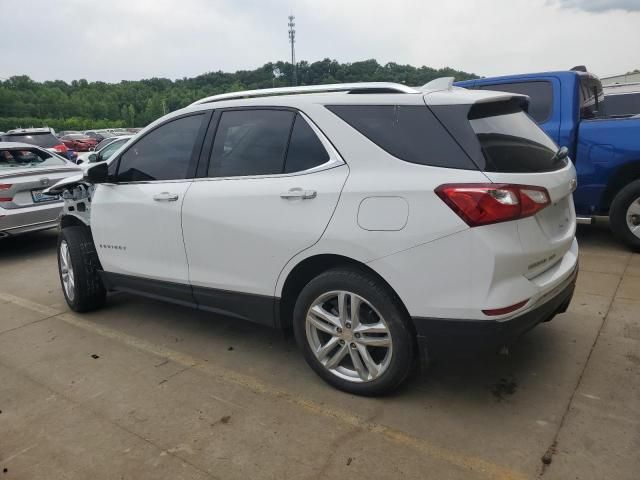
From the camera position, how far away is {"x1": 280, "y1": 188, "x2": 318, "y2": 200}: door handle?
116 inches

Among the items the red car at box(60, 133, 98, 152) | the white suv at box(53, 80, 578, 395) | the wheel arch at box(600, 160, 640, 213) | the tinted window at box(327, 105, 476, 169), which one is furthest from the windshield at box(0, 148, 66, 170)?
the red car at box(60, 133, 98, 152)

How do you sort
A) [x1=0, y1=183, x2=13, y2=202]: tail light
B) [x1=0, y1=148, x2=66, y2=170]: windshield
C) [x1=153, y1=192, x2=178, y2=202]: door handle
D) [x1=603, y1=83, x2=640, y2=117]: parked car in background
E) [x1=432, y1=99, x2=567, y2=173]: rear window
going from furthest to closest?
[x1=603, y1=83, x2=640, y2=117]: parked car in background
[x1=0, y1=148, x2=66, y2=170]: windshield
[x1=0, y1=183, x2=13, y2=202]: tail light
[x1=153, y1=192, x2=178, y2=202]: door handle
[x1=432, y1=99, x2=567, y2=173]: rear window

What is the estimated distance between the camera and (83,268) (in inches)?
178

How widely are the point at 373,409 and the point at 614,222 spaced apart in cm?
411

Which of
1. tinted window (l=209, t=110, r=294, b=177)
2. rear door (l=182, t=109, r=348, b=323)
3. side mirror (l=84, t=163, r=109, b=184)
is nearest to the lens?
rear door (l=182, t=109, r=348, b=323)

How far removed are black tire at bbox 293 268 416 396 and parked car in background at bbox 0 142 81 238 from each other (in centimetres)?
514

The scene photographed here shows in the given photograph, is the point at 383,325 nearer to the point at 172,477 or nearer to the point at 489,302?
the point at 489,302

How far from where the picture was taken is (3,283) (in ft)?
19.6

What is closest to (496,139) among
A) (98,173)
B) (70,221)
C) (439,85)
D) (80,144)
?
(439,85)

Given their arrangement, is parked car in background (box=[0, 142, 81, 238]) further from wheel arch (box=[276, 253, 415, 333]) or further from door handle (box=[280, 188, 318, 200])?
door handle (box=[280, 188, 318, 200])

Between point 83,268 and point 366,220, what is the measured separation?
2890 millimetres

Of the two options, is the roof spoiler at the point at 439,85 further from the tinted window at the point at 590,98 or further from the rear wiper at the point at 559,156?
the tinted window at the point at 590,98

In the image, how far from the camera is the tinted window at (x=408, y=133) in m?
2.64

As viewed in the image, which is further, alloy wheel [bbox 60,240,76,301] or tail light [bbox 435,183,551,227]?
alloy wheel [bbox 60,240,76,301]
